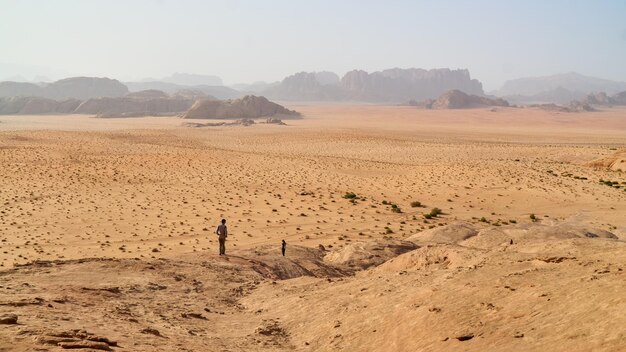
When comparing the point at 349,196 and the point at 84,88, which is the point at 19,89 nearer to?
the point at 84,88

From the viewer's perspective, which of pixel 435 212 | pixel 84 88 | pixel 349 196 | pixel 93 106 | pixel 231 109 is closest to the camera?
pixel 435 212

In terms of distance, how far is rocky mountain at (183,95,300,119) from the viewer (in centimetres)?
9638

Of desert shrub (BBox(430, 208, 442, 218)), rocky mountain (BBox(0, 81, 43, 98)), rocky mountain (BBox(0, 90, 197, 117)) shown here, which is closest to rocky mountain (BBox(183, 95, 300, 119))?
rocky mountain (BBox(0, 90, 197, 117))

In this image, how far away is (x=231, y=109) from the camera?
97812mm

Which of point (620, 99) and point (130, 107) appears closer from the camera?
point (130, 107)

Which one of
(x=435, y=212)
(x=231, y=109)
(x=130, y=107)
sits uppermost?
(x=130, y=107)

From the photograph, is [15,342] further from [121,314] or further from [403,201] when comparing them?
[403,201]

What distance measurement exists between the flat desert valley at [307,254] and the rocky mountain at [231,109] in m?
A: 55.9

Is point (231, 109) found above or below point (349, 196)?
above

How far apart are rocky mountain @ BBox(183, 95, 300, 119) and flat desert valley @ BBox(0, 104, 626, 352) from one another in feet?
183

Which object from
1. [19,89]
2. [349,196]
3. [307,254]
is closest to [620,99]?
[349,196]

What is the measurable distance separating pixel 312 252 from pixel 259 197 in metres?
10.7

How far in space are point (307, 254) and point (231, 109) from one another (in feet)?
281

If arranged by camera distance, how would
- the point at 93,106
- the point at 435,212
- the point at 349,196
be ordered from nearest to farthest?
the point at 435,212, the point at 349,196, the point at 93,106
